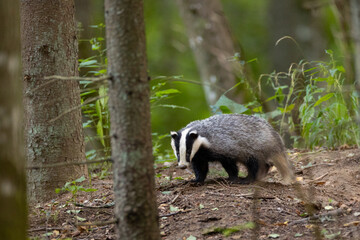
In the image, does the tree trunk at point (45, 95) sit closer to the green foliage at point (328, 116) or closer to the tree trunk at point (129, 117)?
the tree trunk at point (129, 117)

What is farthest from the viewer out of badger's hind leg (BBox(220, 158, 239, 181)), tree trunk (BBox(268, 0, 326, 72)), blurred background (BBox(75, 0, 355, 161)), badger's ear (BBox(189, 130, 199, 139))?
tree trunk (BBox(268, 0, 326, 72))

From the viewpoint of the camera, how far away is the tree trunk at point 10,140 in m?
2.28

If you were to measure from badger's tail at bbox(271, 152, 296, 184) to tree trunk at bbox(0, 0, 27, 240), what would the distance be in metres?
4.11

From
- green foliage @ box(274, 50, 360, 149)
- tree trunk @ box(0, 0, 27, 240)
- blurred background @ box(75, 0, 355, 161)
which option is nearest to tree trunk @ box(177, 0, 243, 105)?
blurred background @ box(75, 0, 355, 161)

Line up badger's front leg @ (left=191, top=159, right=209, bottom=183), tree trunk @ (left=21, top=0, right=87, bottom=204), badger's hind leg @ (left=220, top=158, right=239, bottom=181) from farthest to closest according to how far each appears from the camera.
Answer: badger's hind leg @ (left=220, top=158, right=239, bottom=181), badger's front leg @ (left=191, top=159, right=209, bottom=183), tree trunk @ (left=21, top=0, right=87, bottom=204)

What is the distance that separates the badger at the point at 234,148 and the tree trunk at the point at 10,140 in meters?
3.58

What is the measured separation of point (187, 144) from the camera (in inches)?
231

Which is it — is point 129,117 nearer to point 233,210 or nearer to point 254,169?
point 233,210

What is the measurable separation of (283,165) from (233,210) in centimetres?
175

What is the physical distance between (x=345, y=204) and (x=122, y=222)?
8.66 ft

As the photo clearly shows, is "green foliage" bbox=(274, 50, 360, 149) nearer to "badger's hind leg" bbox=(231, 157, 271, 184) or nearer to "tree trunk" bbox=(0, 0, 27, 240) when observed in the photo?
"badger's hind leg" bbox=(231, 157, 271, 184)

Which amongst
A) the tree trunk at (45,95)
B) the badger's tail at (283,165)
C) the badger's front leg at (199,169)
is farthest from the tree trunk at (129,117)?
the badger's tail at (283,165)

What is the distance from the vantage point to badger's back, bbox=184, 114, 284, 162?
19.8 ft

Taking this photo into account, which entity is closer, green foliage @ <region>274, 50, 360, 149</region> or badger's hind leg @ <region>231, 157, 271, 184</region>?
badger's hind leg @ <region>231, 157, 271, 184</region>
